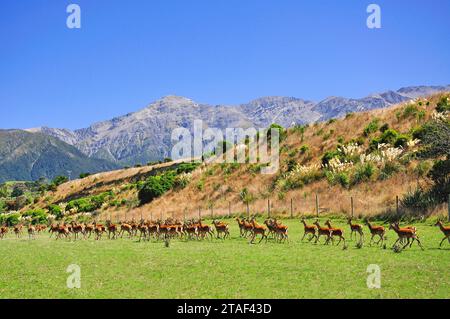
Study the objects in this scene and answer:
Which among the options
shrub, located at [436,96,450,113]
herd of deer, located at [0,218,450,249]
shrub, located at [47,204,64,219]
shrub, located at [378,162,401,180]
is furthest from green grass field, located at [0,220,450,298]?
shrub, located at [47,204,64,219]

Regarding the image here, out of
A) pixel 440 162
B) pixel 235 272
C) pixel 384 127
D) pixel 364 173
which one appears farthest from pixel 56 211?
pixel 235 272

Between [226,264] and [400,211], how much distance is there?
1893 centimetres

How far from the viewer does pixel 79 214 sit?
2849 inches

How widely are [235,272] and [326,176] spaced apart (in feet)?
116

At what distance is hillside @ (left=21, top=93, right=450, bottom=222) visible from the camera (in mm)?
40938

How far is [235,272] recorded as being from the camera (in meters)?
16.5

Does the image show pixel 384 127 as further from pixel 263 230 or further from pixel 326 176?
pixel 263 230

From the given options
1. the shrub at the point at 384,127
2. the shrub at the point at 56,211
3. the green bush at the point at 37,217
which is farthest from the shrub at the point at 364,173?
the shrub at the point at 56,211

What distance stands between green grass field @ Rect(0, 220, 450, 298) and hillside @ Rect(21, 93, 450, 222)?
14.8 m

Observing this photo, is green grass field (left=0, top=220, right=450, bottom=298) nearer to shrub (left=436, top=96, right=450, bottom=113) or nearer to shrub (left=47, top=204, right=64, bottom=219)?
shrub (left=436, top=96, right=450, bottom=113)

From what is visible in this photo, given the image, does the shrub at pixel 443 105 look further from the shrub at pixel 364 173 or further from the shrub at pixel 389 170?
the shrub at pixel 364 173

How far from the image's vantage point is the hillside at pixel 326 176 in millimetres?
40938
